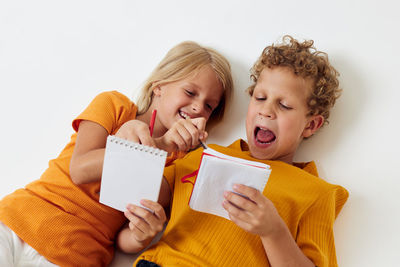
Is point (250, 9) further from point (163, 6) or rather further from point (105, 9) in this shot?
point (105, 9)

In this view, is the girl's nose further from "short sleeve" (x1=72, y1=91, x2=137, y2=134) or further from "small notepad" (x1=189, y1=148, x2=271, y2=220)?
"small notepad" (x1=189, y1=148, x2=271, y2=220)

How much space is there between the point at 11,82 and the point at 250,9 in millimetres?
1084

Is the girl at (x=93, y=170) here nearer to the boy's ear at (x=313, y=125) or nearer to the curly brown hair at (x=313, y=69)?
the curly brown hair at (x=313, y=69)

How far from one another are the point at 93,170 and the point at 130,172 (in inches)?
9.3

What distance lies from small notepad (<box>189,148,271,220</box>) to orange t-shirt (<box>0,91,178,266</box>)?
43 cm

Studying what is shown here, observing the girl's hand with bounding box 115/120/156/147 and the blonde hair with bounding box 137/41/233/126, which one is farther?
the blonde hair with bounding box 137/41/233/126

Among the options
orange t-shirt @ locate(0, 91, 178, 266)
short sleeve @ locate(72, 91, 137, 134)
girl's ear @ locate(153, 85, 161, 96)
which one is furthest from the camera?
girl's ear @ locate(153, 85, 161, 96)

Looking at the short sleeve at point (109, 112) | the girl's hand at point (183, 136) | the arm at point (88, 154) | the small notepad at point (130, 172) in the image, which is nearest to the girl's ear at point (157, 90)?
the short sleeve at point (109, 112)

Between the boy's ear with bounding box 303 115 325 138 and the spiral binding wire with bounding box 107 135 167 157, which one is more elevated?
the boy's ear with bounding box 303 115 325 138

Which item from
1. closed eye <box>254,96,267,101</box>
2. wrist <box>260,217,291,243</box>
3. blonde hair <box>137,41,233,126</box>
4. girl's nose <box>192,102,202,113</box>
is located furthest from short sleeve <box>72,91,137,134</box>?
wrist <box>260,217,291,243</box>

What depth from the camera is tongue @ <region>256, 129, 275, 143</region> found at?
1.10m

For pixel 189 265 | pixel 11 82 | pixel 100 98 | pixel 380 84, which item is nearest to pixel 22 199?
pixel 100 98

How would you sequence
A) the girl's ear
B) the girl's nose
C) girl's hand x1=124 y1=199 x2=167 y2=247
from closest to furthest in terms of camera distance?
girl's hand x1=124 y1=199 x2=167 y2=247, the girl's nose, the girl's ear

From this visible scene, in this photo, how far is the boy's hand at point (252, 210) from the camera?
0.77m
